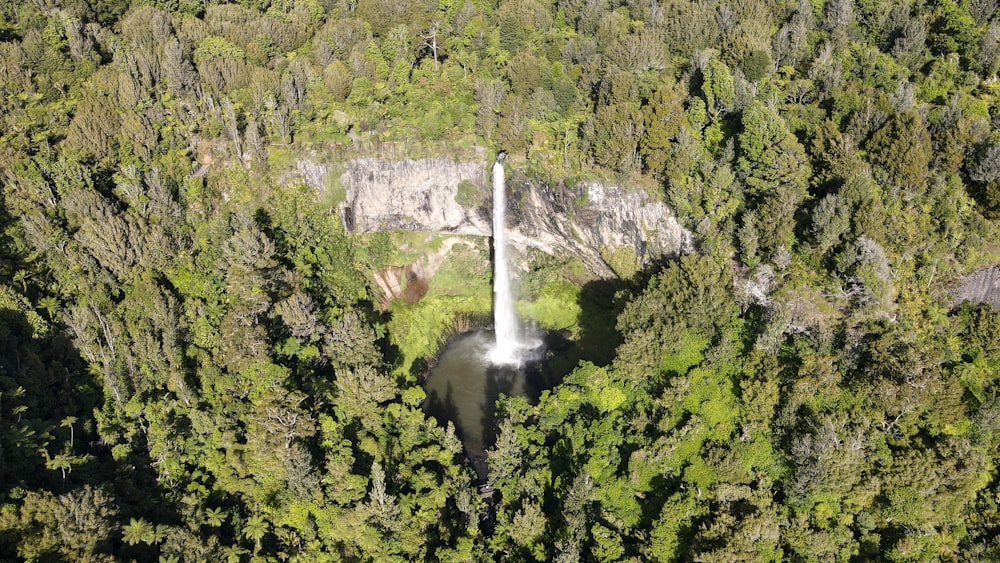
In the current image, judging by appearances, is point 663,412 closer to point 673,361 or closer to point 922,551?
point 673,361

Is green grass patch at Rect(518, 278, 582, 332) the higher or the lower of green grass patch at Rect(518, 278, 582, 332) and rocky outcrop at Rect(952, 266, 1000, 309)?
the higher

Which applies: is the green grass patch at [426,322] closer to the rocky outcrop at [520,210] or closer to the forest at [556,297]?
the forest at [556,297]

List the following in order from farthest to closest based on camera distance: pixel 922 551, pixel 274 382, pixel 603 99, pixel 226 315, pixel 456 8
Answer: pixel 456 8 < pixel 603 99 < pixel 226 315 < pixel 274 382 < pixel 922 551

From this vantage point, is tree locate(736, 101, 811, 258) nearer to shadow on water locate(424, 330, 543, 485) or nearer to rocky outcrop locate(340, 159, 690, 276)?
rocky outcrop locate(340, 159, 690, 276)

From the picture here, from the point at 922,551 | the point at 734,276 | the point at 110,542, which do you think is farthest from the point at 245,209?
the point at 922,551

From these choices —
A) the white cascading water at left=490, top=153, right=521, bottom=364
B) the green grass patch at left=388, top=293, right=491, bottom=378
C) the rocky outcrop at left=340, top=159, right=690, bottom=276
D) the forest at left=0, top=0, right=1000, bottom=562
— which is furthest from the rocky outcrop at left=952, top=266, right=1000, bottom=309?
the green grass patch at left=388, top=293, right=491, bottom=378

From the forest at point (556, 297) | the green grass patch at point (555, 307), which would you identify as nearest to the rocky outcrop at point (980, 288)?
the forest at point (556, 297)
